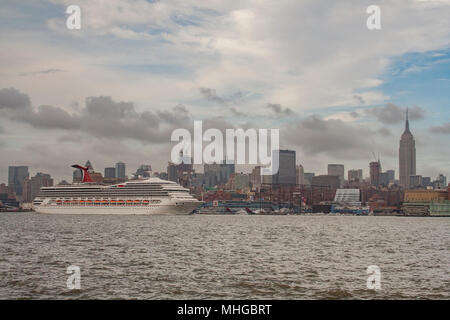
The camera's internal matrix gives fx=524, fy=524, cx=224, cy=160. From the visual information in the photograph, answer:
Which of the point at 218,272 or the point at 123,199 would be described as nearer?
the point at 218,272

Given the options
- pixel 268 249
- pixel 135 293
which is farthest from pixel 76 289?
pixel 268 249

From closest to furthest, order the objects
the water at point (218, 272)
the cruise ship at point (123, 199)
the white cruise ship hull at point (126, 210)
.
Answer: the water at point (218, 272) → the white cruise ship hull at point (126, 210) → the cruise ship at point (123, 199)

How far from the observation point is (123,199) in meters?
182

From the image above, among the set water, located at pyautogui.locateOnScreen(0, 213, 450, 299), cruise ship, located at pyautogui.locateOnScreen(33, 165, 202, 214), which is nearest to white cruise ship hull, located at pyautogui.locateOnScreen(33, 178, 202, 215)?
cruise ship, located at pyautogui.locateOnScreen(33, 165, 202, 214)

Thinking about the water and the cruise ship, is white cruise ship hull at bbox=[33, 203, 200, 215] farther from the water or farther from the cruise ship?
the water

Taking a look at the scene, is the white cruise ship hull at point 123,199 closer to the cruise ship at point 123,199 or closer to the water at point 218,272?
the cruise ship at point 123,199

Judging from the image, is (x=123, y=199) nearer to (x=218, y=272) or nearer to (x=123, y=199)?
(x=123, y=199)

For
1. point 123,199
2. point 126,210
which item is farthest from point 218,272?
point 123,199

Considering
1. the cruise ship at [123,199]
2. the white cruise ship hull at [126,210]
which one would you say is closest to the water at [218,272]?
the white cruise ship hull at [126,210]

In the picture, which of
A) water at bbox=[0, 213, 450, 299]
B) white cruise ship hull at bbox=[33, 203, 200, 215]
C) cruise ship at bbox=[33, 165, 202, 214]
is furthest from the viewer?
cruise ship at bbox=[33, 165, 202, 214]

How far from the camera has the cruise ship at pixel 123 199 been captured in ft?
578

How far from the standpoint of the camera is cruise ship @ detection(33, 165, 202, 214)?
578ft
